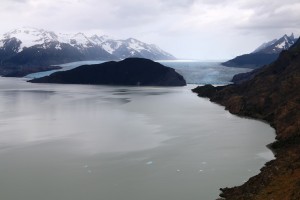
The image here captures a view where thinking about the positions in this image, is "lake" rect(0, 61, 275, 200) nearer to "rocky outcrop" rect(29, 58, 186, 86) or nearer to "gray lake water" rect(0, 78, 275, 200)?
"gray lake water" rect(0, 78, 275, 200)

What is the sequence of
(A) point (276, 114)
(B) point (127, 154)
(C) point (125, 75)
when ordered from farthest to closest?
(C) point (125, 75), (A) point (276, 114), (B) point (127, 154)

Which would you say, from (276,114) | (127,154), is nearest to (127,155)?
(127,154)

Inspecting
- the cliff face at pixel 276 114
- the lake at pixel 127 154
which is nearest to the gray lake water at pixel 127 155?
the lake at pixel 127 154

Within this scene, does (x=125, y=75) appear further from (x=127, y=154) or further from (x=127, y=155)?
(x=127, y=155)

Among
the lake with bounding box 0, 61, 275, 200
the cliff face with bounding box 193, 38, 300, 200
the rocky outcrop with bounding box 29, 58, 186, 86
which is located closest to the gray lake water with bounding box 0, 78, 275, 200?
the lake with bounding box 0, 61, 275, 200

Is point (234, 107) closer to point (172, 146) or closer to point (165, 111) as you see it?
point (165, 111)
